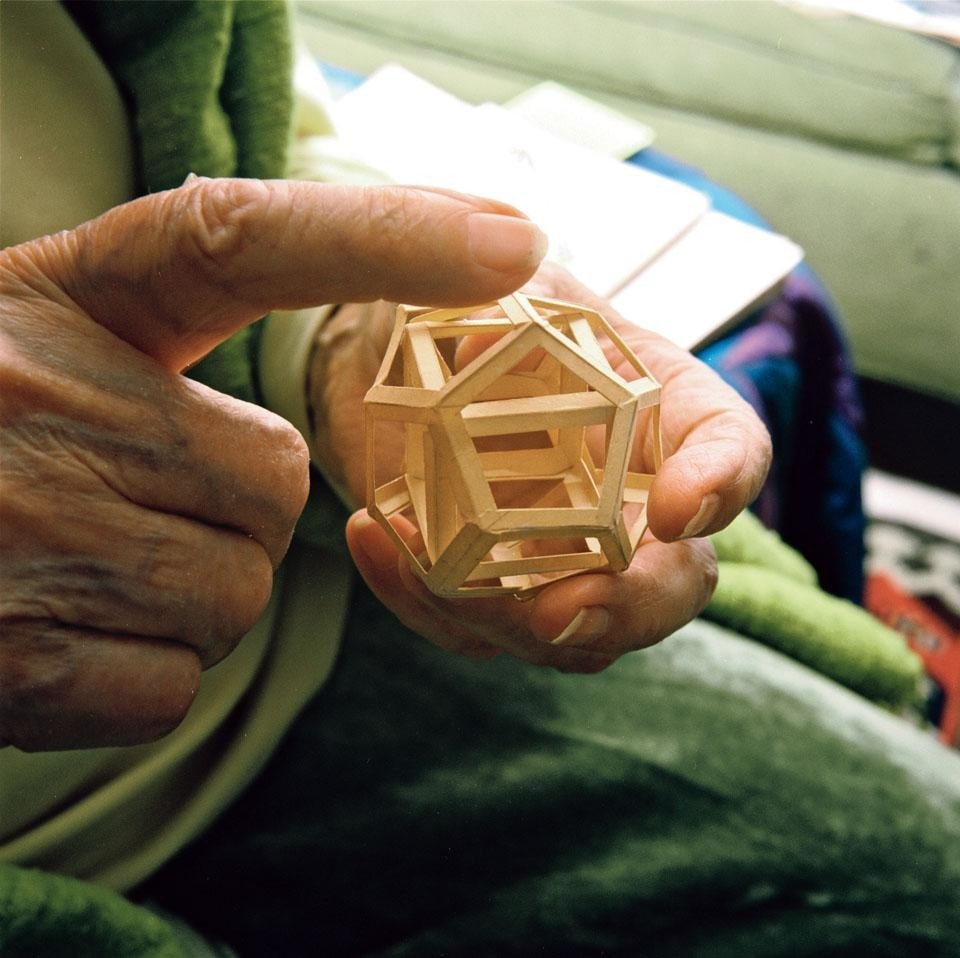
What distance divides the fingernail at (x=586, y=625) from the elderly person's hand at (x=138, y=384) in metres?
0.12

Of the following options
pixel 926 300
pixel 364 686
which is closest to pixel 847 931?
pixel 364 686

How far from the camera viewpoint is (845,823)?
0.45m

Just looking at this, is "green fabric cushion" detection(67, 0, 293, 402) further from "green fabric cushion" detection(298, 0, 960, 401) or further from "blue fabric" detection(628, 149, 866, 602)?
"green fabric cushion" detection(298, 0, 960, 401)

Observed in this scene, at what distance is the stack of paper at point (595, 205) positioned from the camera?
0.54 metres

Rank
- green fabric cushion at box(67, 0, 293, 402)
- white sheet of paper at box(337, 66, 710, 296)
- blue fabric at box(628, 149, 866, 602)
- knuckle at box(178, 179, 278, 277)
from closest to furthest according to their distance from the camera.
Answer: knuckle at box(178, 179, 278, 277)
green fabric cushion at box(67, 0, 293, 402)
white sheet of paper at box(337, 66, 710, 296)
blue fabric at box(628, 149, 866, 602)

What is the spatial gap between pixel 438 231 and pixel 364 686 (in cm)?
29

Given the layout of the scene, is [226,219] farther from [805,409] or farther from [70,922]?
[805,409]

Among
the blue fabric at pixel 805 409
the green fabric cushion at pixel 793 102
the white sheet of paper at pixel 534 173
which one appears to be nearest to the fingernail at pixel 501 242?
the white sheet of paper at pixel 534 173

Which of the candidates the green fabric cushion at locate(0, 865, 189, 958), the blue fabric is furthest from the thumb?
the blue fabric

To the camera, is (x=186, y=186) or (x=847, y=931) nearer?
(x=186, y=186)

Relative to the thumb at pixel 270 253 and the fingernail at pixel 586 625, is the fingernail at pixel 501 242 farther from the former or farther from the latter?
the fingernail at pixel 586 625

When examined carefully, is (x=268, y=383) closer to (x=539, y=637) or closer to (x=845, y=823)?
(x=539, y=637)

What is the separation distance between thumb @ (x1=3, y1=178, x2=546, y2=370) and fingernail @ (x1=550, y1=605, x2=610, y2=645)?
4.6 inches

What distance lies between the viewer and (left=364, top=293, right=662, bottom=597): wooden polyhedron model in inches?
11.3
